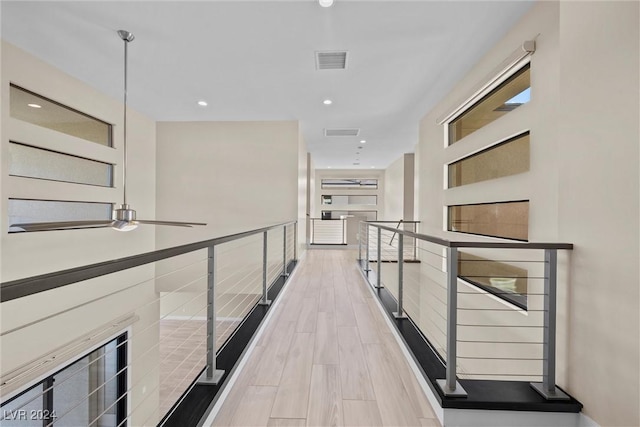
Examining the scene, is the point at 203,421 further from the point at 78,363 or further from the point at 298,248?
the point at 298,248

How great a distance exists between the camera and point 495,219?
2.83 metres

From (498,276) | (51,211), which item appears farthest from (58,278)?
(51,211)

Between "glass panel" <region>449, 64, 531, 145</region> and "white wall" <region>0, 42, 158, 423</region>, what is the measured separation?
3452 mm

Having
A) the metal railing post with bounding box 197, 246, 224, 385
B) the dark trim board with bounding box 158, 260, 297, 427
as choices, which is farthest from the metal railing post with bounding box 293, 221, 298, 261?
the metal railing post with bounding box 197, 246, 224, 385

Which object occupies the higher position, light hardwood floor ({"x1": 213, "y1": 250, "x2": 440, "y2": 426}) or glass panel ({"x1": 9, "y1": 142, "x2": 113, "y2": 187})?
glass panel ({"x1": 9, "y1": 142, "x2": 113, "y2": 187})

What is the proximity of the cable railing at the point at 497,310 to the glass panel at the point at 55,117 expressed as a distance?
380 cm

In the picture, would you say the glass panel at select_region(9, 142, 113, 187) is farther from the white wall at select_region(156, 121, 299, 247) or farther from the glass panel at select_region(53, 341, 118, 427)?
the glass panel at select_region(53, 341, 118, 427)

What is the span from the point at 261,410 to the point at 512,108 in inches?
116

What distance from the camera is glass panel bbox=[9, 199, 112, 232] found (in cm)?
286

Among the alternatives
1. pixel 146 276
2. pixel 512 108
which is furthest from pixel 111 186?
pixel 512 108

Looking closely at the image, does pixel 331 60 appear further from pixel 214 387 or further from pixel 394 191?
pixel 394 191

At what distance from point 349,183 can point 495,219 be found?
731 cm

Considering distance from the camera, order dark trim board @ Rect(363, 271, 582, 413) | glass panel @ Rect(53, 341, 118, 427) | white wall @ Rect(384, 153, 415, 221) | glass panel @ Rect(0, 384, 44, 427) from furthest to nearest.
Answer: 1. white wall @ Rect(384, 153, 415, 221)
2. glass panel @ Rect(53, 341, 118, 427)
3. glass panel @ Rect(0, 384, 44, 427)
4. dark trim board @ Rect(363, 271, 582, 413)

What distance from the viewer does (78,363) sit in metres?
3.71
